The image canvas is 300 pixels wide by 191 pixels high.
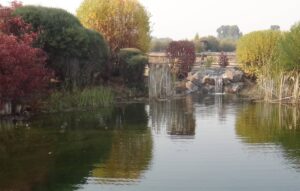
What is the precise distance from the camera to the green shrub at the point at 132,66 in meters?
35.1

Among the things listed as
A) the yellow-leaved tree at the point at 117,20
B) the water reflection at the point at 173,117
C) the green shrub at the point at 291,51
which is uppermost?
the yellow-leaved tree at the point at 117,20

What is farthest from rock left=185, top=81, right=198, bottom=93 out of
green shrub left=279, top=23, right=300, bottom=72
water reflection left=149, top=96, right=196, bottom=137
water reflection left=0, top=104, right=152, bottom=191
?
water reflection left=0, top=104, right=152, bottom=191

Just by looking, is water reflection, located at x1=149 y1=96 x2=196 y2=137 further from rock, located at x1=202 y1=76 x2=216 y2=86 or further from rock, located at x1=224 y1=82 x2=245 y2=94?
rock, located at x1=202 y1=76 x2=216 y2=86

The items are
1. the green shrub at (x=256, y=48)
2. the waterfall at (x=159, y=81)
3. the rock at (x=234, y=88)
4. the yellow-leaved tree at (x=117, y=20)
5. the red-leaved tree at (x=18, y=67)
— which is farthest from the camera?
the rock at (x=234, y=88)

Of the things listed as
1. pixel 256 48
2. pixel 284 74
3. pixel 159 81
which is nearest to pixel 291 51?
pixel 284 74

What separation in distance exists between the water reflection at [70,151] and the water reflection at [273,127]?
12.8 ft

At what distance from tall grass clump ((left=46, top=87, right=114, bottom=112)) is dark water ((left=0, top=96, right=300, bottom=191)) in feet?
5.67

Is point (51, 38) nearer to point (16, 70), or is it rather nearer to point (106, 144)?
point (16, 70)

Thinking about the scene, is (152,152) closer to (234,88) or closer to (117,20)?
(117,20)

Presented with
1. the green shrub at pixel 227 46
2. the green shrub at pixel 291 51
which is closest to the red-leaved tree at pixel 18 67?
the green shrub at pixel 291 51

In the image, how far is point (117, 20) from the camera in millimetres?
39000

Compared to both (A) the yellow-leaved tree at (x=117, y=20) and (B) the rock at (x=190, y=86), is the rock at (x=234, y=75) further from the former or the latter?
(A) the yellow-leaved tree at (x=117, y=20)

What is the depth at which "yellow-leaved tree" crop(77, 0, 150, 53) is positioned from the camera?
38.6m

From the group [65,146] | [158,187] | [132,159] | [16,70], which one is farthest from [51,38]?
[158,187]
